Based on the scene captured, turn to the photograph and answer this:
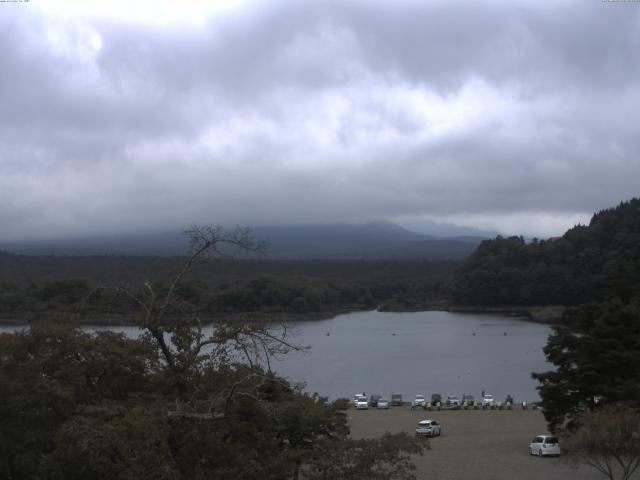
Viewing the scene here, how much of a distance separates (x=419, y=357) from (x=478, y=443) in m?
22.0

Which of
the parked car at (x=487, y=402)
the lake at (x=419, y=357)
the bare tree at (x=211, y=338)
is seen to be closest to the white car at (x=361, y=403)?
the lake at (x=419, y=357)

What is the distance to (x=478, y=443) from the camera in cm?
1498

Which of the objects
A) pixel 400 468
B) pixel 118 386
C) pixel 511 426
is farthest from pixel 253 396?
pixel 511 426

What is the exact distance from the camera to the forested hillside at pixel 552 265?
2110 inches

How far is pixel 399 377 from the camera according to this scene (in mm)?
31406

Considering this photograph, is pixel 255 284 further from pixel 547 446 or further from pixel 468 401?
pixel 547 446

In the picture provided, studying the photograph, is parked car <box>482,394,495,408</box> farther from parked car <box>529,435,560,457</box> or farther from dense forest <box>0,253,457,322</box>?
dense forest <box>0,253,457,322</box>

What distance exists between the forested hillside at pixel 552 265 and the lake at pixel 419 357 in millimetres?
4390

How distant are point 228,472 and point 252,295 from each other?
4231 centimetres

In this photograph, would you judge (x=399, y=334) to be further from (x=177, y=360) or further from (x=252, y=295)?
(x=177, y=360)

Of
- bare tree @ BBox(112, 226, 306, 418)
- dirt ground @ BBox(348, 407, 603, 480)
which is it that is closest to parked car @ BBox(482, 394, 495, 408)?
dirt ground @ BBox(348, 407, 603, 480)

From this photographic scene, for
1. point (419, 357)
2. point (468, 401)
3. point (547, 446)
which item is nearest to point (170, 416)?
point (547, 446)

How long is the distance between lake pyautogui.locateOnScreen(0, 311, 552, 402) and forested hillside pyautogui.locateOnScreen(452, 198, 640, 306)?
439 centimetres

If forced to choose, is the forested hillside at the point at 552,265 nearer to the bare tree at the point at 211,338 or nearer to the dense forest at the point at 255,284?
the dense forest at the point at 255,284
